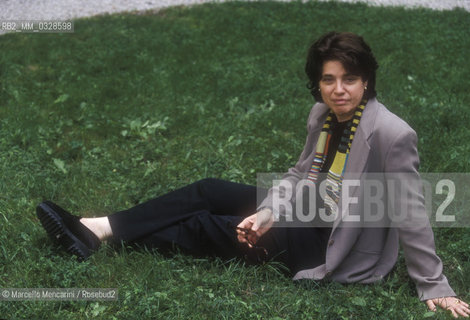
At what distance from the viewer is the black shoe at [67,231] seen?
3191 mm

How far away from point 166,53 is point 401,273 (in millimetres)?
4369

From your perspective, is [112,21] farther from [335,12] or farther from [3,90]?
[335,12]

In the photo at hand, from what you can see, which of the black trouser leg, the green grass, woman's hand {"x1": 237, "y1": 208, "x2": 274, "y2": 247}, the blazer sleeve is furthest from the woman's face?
the green grass

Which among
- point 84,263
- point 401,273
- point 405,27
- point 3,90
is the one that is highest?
point 405,27

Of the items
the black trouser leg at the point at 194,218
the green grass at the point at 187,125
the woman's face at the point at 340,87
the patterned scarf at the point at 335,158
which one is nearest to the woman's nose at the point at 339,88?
the woman's face at the point at 340,87

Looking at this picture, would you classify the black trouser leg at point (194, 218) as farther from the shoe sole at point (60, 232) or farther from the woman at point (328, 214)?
the shoe sole at point (60, 232)

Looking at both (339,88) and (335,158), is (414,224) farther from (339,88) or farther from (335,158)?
(339,88)

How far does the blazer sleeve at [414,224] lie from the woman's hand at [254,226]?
728mm

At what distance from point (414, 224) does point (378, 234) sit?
0.27 meters

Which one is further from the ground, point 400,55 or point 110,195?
point 400,55

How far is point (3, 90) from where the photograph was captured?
5.88 meters

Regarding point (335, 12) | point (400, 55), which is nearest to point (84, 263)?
point (400, 55)

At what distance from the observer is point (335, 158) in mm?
2986

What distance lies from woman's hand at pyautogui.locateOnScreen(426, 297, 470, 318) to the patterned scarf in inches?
27.4
